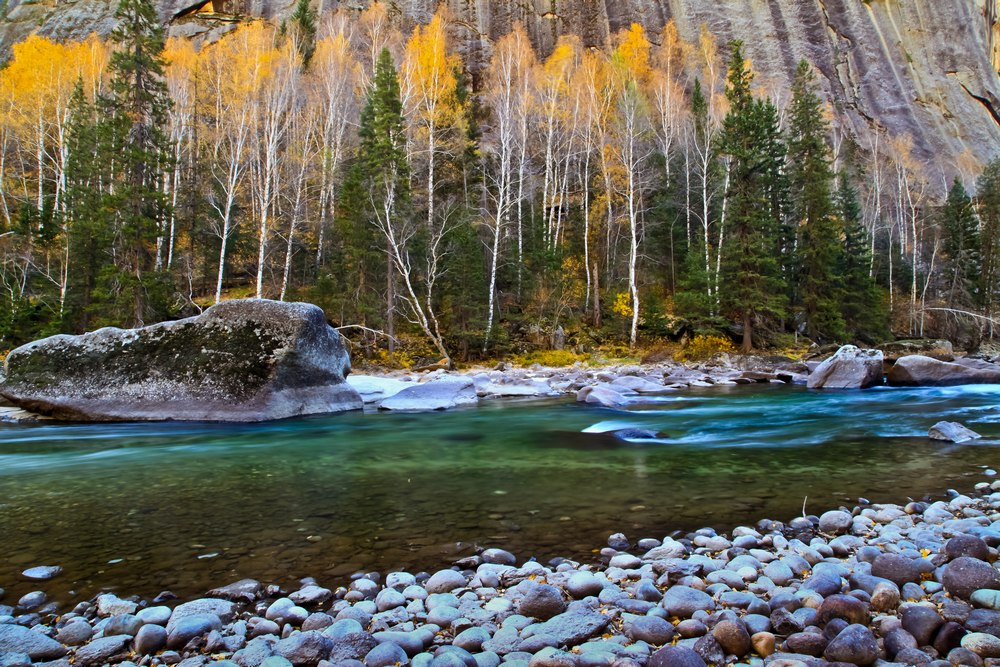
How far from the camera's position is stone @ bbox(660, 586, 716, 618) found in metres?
2.55

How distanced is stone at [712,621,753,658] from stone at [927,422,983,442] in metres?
6.53

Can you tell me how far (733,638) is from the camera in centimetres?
224

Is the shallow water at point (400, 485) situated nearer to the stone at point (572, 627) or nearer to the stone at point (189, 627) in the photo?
the stone at point (189, 627)

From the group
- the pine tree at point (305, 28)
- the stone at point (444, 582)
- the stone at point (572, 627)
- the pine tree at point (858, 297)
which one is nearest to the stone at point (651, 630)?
the stone at point (572, 627)

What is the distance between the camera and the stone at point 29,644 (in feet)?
7.42

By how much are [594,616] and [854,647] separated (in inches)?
40.2

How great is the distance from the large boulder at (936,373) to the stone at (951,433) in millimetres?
8486

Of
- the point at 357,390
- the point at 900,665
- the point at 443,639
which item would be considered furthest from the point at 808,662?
the point at 357,390

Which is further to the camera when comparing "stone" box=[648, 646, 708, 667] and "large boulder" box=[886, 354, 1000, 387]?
"large boulder" box=[886, 354, 1000, 387]

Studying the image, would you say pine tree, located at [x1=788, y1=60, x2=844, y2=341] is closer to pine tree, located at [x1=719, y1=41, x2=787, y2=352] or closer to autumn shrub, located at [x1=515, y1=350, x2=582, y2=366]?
pine tree, located at [x1=719, y1=41, x2=787, y2=352]

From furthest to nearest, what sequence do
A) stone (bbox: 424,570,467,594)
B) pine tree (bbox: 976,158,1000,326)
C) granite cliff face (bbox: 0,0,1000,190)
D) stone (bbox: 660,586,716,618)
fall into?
granite cliff face (bbox: 0,0,1000,190) → pine tree (bbox: 976,158,1000,326) → stone (bbox: 424,570,467,594) → stone (bbox: 660,586,716,618)

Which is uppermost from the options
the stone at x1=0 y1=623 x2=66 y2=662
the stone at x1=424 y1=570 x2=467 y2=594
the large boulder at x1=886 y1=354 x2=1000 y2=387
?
the stone at x1=0 y1=623 x2=66 y2=662

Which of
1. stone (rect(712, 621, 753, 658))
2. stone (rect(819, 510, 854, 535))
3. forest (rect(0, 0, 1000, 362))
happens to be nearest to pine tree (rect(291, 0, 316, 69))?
forest (rect(0, 0, 1000, 362))

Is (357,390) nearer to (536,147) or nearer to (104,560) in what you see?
(104,560)
